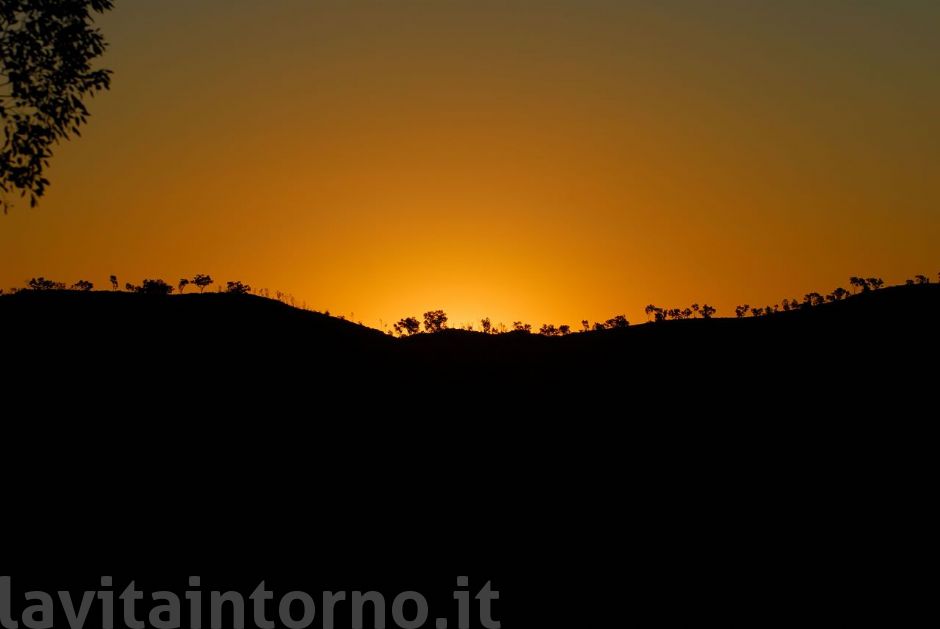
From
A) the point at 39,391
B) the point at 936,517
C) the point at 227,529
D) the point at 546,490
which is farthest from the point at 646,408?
the point at 39,391

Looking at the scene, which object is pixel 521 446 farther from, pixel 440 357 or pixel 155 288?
pixel 155 288

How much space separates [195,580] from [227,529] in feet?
6.14

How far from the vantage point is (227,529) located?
67.2ft

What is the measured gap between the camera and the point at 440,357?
104ft

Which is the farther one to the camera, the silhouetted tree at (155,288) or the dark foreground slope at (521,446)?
the silhouetted tree at (155,288)

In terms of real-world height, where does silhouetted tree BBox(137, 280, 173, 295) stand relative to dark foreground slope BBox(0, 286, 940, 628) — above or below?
above

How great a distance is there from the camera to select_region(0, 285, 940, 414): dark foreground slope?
2611 centimetres

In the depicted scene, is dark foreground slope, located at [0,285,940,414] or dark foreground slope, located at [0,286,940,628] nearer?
dark foreground slope, located at [0,286,940,628]

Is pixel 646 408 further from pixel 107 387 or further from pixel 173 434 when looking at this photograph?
pixel 107 387

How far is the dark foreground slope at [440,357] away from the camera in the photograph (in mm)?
26109

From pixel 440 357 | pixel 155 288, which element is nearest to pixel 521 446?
pixel 440 357

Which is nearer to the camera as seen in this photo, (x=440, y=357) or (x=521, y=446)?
(x=521, y=446)

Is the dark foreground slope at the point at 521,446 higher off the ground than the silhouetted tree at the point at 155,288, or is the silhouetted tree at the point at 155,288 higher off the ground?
the silhouetted tree at the point at 155,288

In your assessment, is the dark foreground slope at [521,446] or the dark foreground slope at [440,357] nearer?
the dark foreground slope at [521,446]
